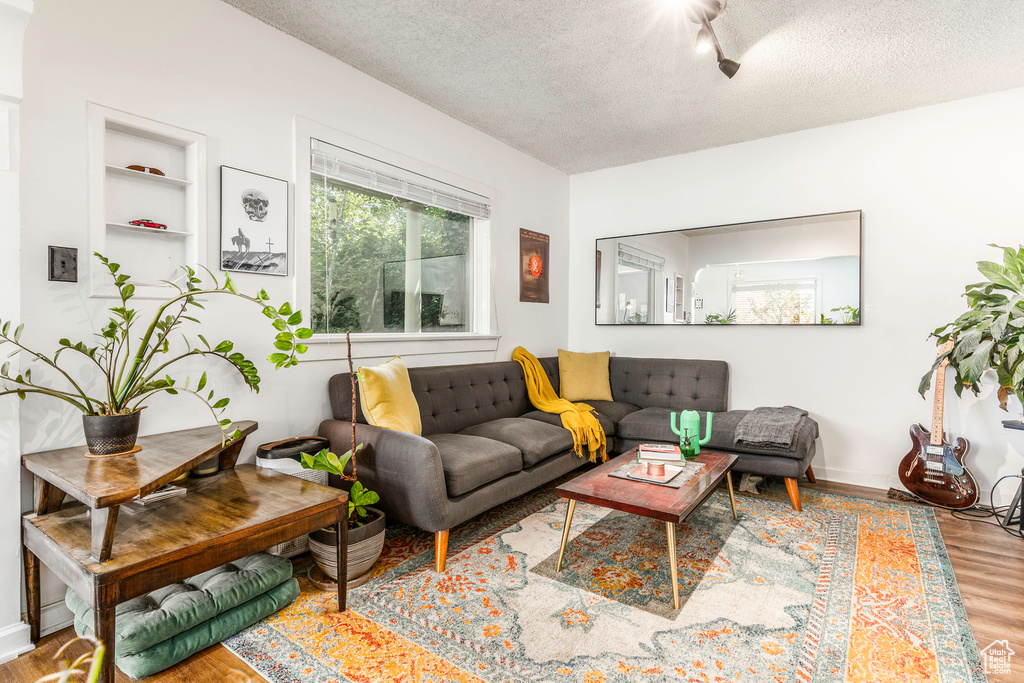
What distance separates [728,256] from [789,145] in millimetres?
914

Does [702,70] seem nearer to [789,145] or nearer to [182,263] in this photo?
[789,145]

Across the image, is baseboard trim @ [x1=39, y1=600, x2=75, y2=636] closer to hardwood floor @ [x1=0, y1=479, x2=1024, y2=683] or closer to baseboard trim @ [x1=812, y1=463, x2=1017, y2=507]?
hardwood floor @ [x1=0, y1=479, x2=1024, y2=683]

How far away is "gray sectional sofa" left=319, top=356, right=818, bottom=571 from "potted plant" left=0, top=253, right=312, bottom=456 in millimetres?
661

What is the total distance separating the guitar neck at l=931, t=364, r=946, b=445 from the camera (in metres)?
3.18

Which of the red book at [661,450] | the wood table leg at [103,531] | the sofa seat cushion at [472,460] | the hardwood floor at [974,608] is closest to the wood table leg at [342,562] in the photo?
the hardwood floor at [974,608]

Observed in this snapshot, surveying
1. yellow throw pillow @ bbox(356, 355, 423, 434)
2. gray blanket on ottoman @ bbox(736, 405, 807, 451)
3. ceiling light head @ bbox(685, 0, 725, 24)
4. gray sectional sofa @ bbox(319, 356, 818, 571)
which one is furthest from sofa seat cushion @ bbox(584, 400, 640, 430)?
ceiling light head @ bbox(685, 0, 725, 24)

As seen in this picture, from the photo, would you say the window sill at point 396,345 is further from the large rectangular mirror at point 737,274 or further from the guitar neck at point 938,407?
the guitar neck at point 938,407

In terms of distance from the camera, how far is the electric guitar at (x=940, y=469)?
10.3 ft

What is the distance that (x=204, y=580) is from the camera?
204 centimetres

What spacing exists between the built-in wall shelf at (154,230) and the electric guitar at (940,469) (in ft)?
13.6

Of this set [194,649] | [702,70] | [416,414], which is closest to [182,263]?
Answer: [416,414]

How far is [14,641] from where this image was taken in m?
1.85

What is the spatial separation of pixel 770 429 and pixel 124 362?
10.8 feet

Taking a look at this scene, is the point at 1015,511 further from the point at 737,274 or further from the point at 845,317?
the point at 737,274
